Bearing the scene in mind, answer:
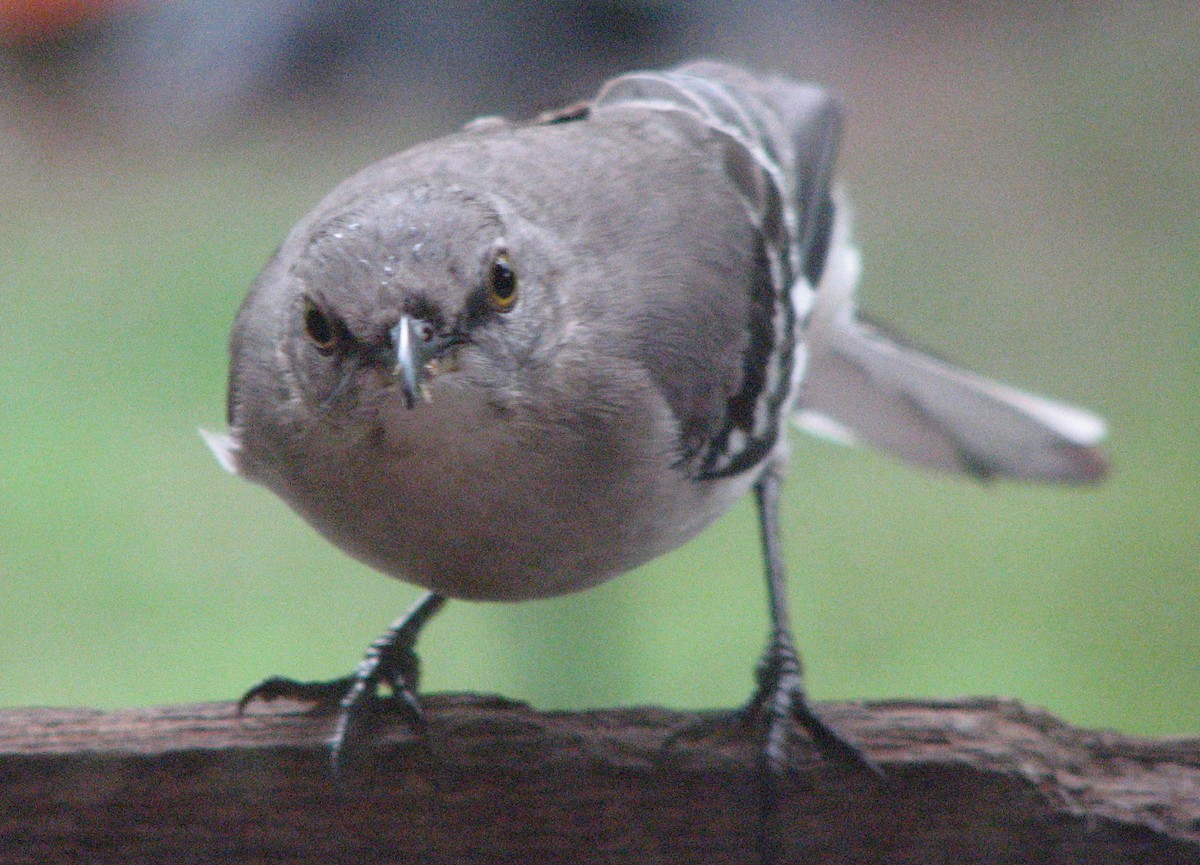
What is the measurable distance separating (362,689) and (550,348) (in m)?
0.55

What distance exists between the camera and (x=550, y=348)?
1.53 metres

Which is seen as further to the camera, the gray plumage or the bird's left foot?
the bird's left foot

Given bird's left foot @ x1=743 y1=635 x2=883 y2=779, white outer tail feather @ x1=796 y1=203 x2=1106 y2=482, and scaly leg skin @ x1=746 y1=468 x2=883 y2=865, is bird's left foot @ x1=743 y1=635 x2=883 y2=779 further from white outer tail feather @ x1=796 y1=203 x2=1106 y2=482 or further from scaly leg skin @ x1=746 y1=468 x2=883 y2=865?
white outer tail feather @ x1=796 y1=203 x2=1106 y2=482

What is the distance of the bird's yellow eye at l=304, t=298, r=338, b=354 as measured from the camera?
1.36 metres

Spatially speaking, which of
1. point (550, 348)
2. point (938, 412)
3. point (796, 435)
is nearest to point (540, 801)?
point (550, 348)

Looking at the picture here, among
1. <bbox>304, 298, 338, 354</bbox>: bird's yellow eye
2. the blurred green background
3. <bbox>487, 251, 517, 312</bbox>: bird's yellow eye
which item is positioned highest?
<bbox>487, 251, 517, 312</bbox>: bird's yellow eye

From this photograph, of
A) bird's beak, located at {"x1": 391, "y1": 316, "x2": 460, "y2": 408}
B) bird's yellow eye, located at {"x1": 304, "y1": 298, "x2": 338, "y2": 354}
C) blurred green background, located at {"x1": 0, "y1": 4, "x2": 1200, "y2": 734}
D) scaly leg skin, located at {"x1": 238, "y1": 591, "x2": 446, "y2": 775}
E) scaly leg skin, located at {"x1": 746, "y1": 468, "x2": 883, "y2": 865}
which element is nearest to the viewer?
bird's beak, located at {"x1": 391, "y1": 316, "x2": 460, "y2": 408}

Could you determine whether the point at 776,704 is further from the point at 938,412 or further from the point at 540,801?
the point at 938,412

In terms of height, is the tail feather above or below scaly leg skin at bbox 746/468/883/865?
above

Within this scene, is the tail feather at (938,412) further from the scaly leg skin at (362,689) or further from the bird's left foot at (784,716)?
the scaly leg skin at (362,689)

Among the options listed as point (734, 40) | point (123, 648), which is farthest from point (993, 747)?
point (123, 648)

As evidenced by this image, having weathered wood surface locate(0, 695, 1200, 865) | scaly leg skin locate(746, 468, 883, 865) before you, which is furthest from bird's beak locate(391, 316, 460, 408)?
scaly leg skin locate(746, 468, 883, 865)

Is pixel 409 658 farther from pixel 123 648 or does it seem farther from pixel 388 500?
pixel 123 648

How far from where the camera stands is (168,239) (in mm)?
2670
